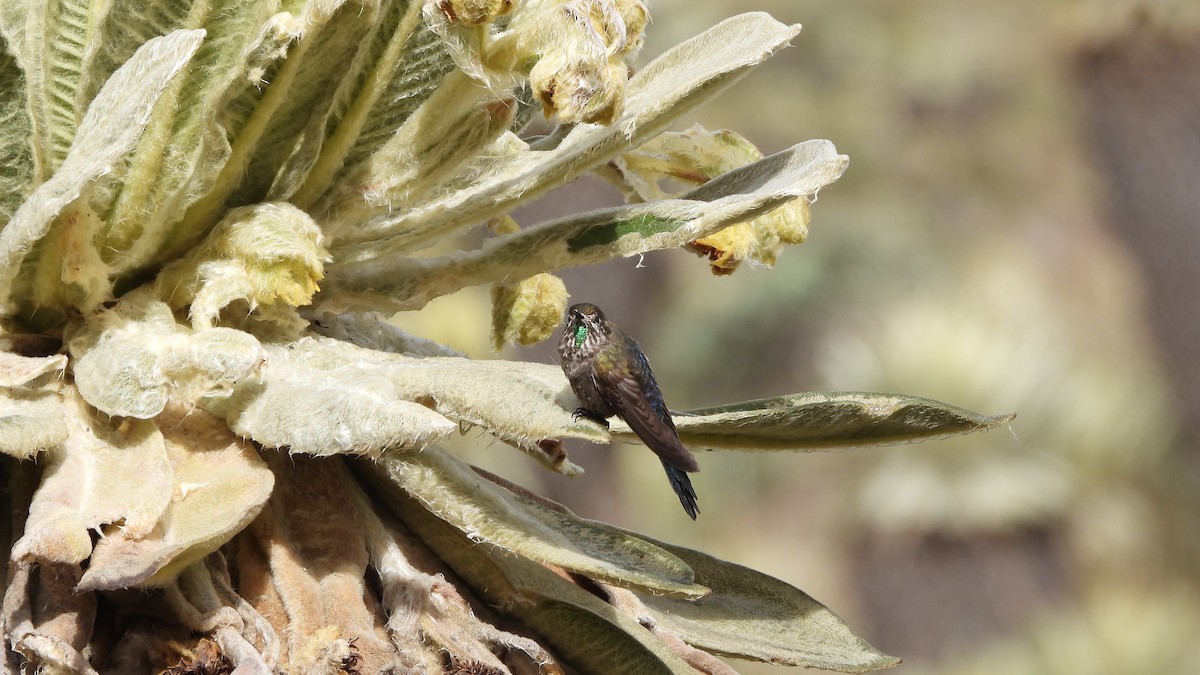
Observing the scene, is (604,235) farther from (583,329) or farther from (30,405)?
(30,405)

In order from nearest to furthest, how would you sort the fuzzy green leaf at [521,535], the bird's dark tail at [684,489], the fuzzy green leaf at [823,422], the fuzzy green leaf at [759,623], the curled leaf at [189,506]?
1. the curled leaf at [189,506]
2. the fuzzy green leaf at [521,535]
3. the fuzzy green leaf at [823,422]
4. the fuzzy green leaf at [759,623]
5. the bird's dark tail at [684,489]

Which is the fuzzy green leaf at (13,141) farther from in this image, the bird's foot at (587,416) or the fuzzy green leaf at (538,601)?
the bird's foot at (587,416)

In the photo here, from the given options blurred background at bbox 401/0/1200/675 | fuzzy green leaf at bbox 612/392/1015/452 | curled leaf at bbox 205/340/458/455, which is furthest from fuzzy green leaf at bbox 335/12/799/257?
blurred background at bbox 401/0/1200/675

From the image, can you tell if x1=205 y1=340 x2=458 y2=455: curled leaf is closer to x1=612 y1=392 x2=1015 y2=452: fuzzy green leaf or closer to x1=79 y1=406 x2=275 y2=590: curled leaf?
x1=79 y1=406 x2=275 y2=590: curled leaf

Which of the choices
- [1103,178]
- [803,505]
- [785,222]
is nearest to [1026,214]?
[803,505]

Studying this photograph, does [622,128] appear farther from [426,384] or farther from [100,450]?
[100,450]

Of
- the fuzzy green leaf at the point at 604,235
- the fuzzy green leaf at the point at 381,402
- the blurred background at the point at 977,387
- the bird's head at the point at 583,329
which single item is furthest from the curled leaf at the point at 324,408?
the blurred background at the point at 977,387

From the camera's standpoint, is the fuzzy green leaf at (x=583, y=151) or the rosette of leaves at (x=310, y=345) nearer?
the rosette of leaves at (x=310, y=345)
